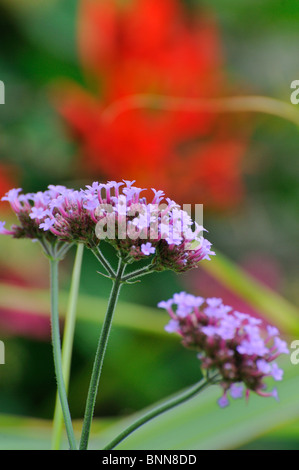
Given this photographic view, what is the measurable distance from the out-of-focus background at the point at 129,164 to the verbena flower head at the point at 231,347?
287mm

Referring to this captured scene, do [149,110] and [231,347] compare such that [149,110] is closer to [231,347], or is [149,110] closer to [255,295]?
[255,295]

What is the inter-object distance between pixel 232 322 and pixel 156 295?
481 millimetres

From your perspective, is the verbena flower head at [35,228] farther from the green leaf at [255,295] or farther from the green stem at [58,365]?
the green leaf at [255,295]

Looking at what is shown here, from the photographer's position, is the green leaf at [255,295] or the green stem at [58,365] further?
the green leaf at [255,295]

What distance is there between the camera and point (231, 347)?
278 millimetres

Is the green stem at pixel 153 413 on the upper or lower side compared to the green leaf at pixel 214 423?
lower

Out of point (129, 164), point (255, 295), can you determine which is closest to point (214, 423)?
point (255, 295)

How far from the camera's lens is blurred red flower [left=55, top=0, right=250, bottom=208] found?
2.37ft

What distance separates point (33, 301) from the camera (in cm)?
60

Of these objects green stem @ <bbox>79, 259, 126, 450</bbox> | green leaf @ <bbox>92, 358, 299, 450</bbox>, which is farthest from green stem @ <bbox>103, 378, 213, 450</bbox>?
green leaf @ <bbox>92, 358, 299, 450</bbox>

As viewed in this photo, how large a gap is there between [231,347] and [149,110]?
515 millimetres

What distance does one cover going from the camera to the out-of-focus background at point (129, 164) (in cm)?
67

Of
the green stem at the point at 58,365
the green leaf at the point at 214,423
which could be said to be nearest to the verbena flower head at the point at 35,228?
the green stem at the point at 58,365

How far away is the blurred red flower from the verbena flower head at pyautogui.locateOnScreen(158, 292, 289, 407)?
0.44 meters
